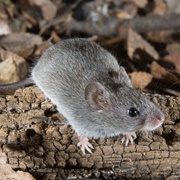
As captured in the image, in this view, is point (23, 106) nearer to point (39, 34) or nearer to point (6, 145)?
point (6, 145)

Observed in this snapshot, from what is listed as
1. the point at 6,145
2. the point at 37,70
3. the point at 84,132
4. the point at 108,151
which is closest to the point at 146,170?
the point at 108,151

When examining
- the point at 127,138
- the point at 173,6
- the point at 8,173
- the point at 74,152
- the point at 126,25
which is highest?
the point at 173,6

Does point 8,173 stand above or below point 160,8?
below

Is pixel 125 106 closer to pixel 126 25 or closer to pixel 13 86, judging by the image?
pixel 13 86

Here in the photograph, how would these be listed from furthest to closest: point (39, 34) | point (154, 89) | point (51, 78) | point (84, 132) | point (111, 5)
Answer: point (111, 5) → point (39, 34) → point (154, 89) → point (51, 78) → point (84, 132)

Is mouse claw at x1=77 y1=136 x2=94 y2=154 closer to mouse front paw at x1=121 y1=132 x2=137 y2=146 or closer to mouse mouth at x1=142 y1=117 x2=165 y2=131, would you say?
mouse front paw at x1=121 y1=132 x2=137 y2=146

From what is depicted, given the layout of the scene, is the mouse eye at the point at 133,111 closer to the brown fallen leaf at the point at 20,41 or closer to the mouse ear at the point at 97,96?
the mouse ear at the point at 97,96

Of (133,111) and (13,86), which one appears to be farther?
(13,86)

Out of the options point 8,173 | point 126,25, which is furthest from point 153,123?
point 126,25

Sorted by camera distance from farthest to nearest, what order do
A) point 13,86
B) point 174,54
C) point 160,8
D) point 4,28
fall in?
point 160,8
point 4,28
point 174,54
point 13,86
